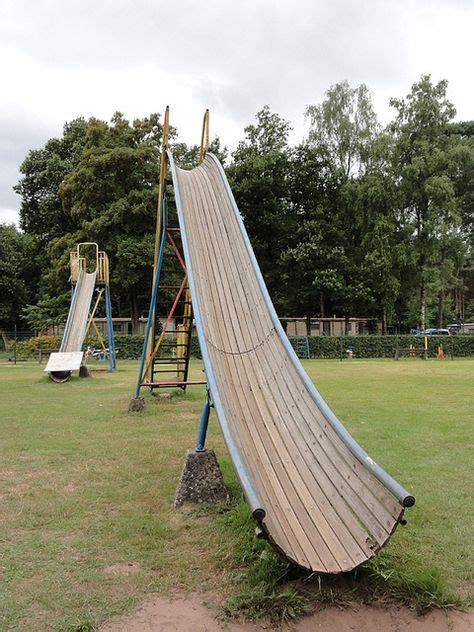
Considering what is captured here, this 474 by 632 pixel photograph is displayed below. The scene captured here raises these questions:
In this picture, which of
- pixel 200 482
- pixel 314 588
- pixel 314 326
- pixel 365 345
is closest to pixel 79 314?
pixel 200 482

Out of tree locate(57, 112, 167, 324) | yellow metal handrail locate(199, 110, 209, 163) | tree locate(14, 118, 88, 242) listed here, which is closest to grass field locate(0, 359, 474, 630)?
yellow metal handrail locate(199, 110, 209, 163)

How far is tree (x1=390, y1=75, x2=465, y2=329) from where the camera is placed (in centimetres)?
3344

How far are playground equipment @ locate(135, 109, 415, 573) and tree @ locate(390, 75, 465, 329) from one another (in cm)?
2846

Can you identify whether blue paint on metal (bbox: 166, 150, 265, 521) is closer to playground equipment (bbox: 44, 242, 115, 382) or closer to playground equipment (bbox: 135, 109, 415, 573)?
playground equipment (bbox: 135, 109, 415, 573)

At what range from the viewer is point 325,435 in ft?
15.8

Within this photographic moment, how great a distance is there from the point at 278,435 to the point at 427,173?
32702 mm

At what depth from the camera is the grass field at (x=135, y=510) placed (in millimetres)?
3551

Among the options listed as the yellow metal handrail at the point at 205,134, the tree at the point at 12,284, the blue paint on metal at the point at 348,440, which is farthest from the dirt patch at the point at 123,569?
the tree at the point at 12,284

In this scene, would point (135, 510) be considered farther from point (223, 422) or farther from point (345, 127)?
point (345, 127)

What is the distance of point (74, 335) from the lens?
19297 millimetres

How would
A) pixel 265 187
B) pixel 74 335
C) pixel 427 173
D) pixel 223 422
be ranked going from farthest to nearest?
1. pixel 265 187
2. pixel 427 173
3. pixel 74 335
4. pixel 223 422

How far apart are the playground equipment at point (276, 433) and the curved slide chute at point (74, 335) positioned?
943cm

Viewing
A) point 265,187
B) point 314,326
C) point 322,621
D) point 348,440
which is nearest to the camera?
point 322,621

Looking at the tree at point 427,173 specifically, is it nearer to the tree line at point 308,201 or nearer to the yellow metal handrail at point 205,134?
the tree line at point 308,201
